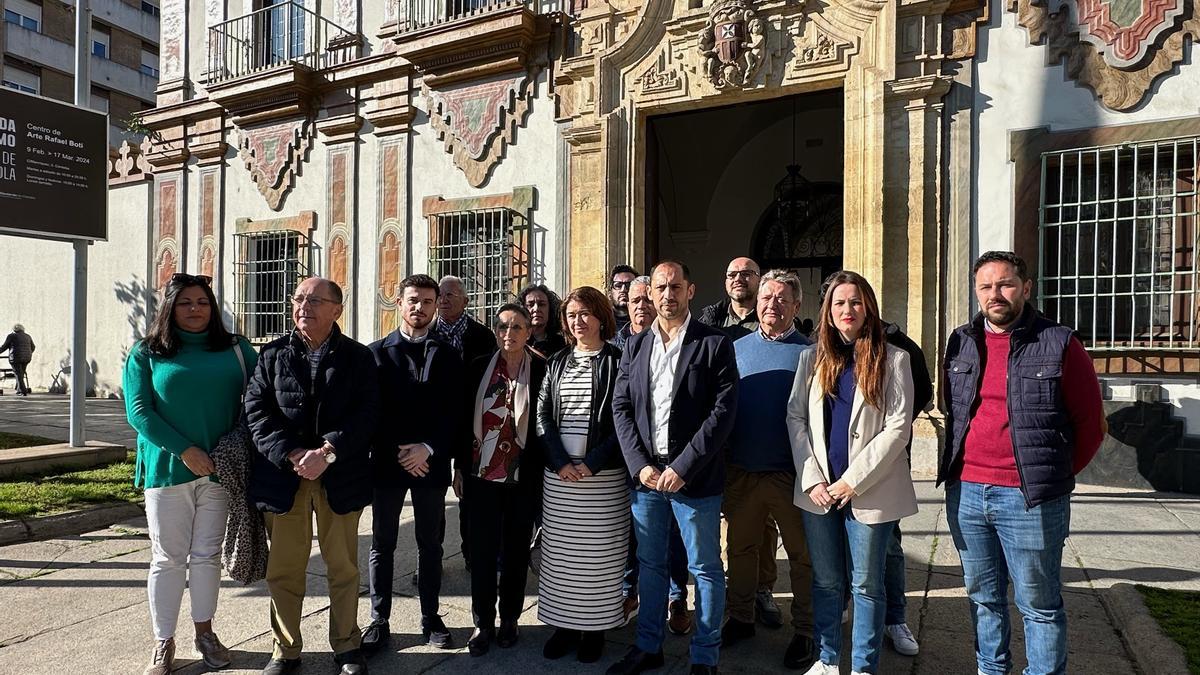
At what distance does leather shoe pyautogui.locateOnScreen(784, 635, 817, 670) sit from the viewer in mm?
3156

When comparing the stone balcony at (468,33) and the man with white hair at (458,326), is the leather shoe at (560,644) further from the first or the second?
the stone balcony at (468,33)

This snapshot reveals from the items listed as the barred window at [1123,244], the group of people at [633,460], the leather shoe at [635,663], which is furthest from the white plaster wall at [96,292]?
the barred window at [1123,244]

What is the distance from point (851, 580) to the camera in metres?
2.99

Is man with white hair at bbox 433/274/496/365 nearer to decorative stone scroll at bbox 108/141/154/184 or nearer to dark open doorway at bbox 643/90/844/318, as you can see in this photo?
dark open doorway at bbox 643/90/844/318

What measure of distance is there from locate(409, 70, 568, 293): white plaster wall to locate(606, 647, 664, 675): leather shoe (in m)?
6.10

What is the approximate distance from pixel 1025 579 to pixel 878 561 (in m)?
0.49

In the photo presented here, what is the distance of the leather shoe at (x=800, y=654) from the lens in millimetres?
3156

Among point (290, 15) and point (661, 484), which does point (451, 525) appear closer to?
point (661, 484)

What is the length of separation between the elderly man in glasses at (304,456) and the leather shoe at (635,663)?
1.06 metres

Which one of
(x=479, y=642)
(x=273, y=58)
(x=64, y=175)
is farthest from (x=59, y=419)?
(x=479, y=642)

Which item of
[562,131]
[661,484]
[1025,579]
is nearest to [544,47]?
[562,131]

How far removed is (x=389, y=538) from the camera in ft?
11.4

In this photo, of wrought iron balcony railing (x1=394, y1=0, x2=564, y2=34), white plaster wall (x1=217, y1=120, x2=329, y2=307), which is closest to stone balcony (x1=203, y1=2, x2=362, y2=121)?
white plaster wall (x1=217, y1=120, x2=329, y2=307)

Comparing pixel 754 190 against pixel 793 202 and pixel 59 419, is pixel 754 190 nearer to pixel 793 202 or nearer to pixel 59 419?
pixel 793 202
